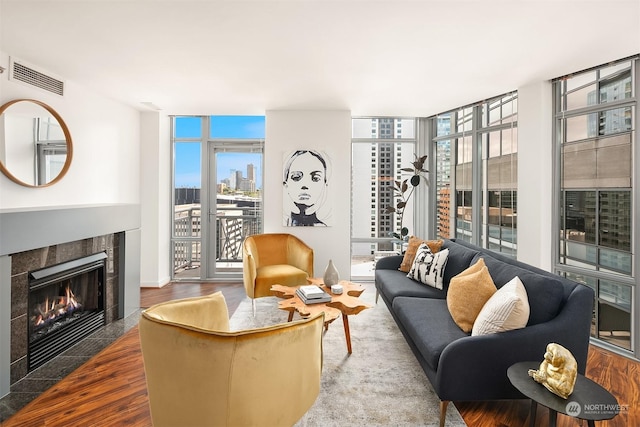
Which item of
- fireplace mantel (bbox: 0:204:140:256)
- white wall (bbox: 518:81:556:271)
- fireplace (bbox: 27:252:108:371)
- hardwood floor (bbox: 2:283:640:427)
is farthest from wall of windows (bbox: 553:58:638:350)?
fireplace (bbox: 27:252:108:371)

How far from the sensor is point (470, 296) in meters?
2.32

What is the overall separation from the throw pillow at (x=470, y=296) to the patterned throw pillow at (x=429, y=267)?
2.66ft

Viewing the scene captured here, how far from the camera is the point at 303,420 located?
6.55 ft

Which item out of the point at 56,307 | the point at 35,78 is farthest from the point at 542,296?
the point at 35,78

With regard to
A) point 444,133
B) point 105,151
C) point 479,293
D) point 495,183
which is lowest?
point 479,293

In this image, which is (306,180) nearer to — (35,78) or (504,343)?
(35,78)

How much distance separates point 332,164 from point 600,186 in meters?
2.93

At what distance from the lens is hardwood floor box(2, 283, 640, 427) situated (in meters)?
2.02

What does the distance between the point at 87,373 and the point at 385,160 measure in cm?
440

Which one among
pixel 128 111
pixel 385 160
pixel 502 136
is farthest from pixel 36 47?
pixel 502 136

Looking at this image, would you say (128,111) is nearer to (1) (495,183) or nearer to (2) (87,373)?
(2) (87,373)

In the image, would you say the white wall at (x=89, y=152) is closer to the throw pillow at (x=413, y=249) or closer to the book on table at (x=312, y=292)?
the book on table at (x=312, y=292)

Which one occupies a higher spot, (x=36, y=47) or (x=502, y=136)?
(x=36, y=47)

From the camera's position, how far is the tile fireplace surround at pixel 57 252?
230cm
